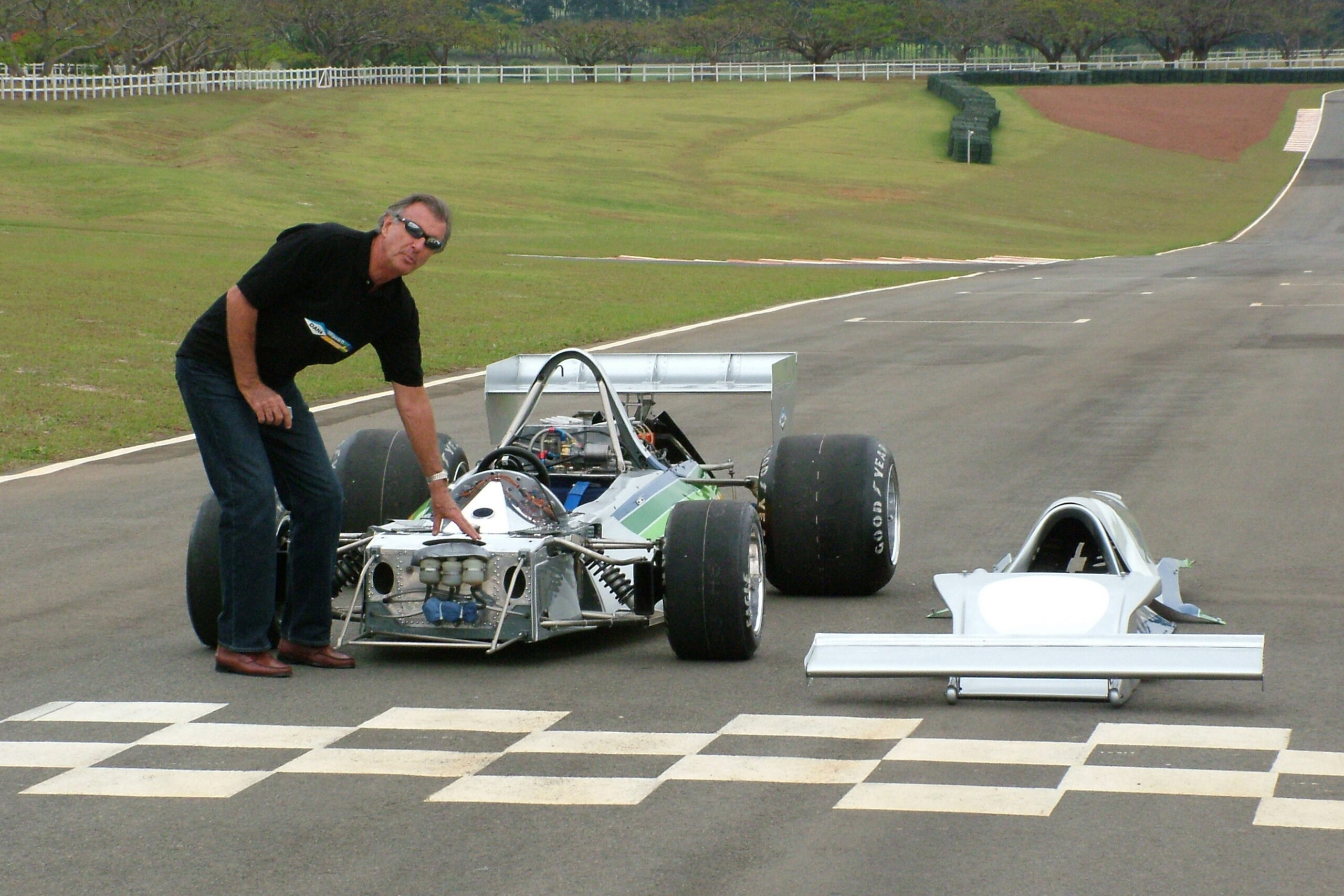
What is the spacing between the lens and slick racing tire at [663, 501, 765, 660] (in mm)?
7387

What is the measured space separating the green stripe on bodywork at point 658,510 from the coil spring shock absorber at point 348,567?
121 centimetres

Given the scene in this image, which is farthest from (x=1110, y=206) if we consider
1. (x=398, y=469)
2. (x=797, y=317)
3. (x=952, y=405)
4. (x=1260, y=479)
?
(x=398, y=469)

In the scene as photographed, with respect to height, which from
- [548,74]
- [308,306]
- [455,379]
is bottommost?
[455,379]

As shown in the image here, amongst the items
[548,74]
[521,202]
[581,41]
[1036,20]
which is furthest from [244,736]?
[581,41]

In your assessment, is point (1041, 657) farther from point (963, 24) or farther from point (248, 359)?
point (963, 24)

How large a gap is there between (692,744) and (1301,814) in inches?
80.6

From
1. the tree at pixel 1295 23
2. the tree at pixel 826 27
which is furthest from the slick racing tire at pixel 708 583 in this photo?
the tree at pixel 1295 23

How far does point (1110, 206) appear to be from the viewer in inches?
2409

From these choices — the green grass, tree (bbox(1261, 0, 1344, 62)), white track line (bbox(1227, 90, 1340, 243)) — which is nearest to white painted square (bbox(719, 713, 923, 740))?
the green grass

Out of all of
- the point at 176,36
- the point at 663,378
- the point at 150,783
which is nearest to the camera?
the point at 150,783

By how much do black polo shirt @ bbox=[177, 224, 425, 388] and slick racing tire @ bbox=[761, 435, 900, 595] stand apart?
7.93 feet

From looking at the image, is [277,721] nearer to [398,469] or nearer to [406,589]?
[406,589]

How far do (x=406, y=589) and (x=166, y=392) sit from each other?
11.4 metres

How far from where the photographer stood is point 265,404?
7098 mm
